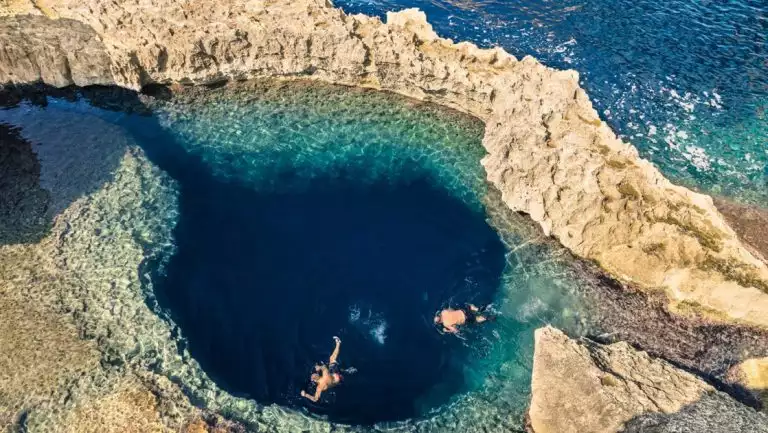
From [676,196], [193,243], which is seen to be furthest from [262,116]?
[676,196]

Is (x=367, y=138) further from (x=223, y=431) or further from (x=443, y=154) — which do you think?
(x=223, y=431)

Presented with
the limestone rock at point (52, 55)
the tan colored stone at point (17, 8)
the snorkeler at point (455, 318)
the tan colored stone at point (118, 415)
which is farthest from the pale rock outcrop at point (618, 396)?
the tan colored stone at point (17, 8)

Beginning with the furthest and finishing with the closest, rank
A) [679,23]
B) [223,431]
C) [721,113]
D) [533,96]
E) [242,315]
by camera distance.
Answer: [679,23] → [721,113] → [533,96] → [242,315] → [223,431]

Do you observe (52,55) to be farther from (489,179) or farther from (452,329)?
(452,329)

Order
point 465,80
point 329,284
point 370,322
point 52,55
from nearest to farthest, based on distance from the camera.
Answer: point 370,322 < point 329,284 < point 465,80 < point 52,55

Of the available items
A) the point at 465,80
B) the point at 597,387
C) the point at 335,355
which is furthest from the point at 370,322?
the point at 465,80

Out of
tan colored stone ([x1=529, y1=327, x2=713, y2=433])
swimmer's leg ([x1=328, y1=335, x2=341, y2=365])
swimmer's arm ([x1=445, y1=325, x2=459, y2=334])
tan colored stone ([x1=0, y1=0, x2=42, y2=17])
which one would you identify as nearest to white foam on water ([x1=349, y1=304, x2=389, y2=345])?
swimmer's leg ([x1=328, y1=335, x2=341, y2=365])

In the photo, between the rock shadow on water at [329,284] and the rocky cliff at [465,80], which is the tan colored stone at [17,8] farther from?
the rock shadow on water at [329,284]
